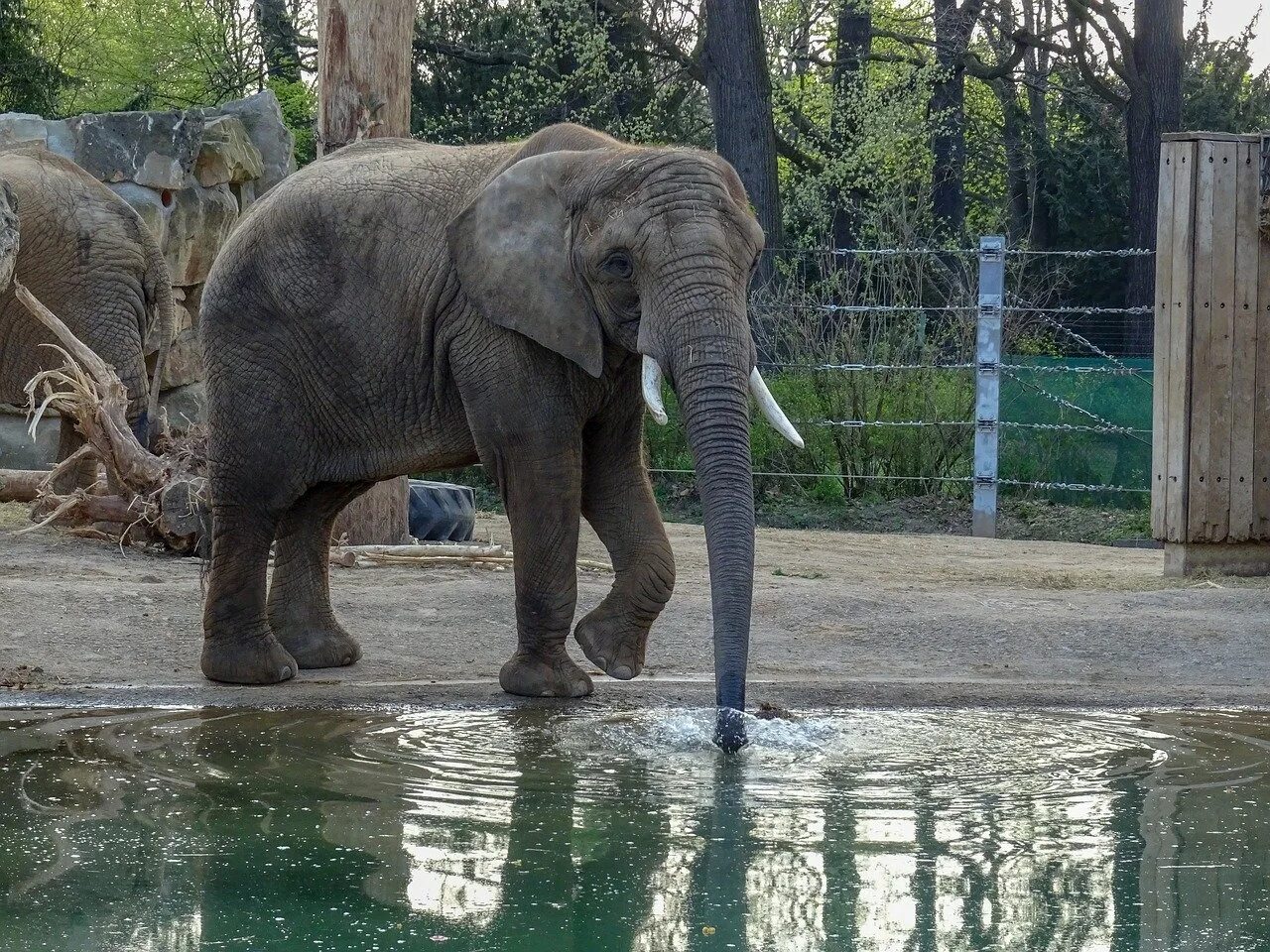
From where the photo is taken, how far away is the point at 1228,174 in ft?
32.2

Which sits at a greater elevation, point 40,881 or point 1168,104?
point 1168,104

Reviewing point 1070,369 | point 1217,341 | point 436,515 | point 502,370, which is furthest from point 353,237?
point 1070,369

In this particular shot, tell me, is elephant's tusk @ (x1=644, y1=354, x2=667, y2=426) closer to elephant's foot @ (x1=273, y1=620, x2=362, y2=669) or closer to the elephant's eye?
the elephant's eye

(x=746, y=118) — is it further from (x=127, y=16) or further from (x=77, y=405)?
(x=127, y=16)

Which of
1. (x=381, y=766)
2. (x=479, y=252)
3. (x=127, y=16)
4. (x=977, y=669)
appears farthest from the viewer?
(x=127, y=16)

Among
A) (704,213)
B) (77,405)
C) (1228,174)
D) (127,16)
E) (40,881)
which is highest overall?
(127,16)

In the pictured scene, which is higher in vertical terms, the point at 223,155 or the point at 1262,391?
the point at 223,155

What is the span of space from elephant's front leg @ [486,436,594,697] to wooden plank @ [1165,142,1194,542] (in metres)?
4.58

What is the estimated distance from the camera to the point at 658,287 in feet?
18.1

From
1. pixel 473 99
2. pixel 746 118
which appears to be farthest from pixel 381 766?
pixel 473 99

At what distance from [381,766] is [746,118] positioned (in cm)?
1550

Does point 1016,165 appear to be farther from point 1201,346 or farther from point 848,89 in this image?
point 1201,346

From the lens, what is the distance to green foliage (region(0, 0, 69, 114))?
1870 centimetres

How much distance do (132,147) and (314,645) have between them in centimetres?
835
